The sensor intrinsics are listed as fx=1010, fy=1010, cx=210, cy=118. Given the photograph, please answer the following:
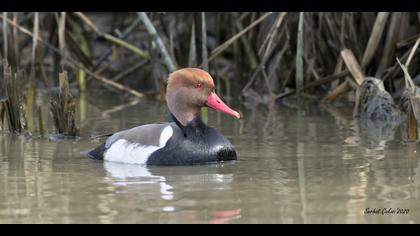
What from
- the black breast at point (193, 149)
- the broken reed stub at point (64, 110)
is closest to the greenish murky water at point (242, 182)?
the black breast at point (193, 149)

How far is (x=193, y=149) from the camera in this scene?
752 cm

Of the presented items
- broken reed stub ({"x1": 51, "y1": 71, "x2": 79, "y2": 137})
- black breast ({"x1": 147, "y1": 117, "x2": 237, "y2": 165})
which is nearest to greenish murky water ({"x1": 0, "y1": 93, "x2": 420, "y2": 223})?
black breast ({"x1": 147, "y1": 117, "x2": 237, "y2": 165})

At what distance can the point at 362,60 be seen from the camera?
10.8 meters

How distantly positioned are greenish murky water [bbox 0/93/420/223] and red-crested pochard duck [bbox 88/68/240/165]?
122mm

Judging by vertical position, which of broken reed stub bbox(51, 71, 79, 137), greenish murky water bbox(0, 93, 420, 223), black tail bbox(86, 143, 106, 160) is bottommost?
greenish murky water bbox(0, 93, 420, 223)

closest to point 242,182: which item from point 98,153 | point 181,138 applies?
point 181,138

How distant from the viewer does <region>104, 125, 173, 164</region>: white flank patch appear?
7.58 m

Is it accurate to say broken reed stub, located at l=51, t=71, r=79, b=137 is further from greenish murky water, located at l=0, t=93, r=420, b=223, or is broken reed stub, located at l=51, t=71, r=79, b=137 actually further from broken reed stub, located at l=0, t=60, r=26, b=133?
broken reed stub, located at l=0, t=60, r=26, b=133

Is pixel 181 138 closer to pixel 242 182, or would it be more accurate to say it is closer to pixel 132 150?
pixel 132 150

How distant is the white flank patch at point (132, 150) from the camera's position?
24.9 feet

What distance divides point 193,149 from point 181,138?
Result: 0.44ft

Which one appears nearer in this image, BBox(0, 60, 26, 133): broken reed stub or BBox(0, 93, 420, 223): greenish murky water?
BBox(0, 93, 420, 223): greenish murky water
